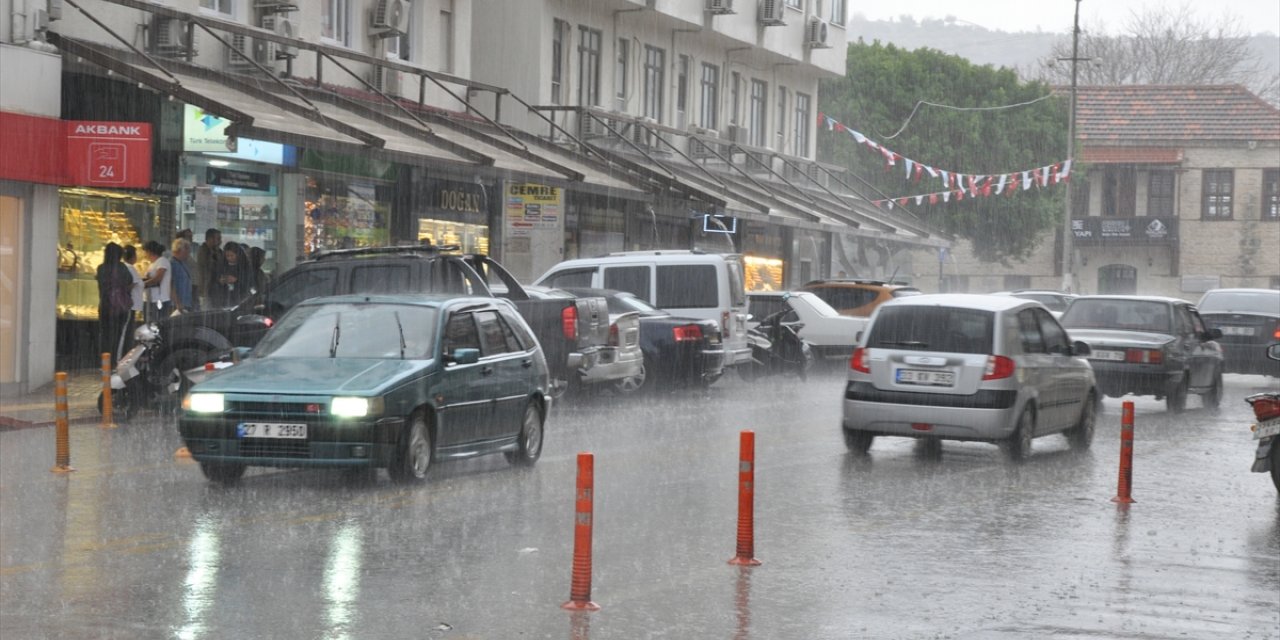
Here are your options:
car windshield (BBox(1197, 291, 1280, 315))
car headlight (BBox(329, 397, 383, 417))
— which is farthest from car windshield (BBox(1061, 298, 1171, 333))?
car headlight (BBox(329, 397, 383, 417))

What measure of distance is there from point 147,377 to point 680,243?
25.0m

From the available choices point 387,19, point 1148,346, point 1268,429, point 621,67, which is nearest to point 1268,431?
point 1268,429

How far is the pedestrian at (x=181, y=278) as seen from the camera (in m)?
22.7

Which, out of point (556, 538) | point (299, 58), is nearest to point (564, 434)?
point (556, 538)

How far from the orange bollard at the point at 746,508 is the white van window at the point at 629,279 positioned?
15.5 metres

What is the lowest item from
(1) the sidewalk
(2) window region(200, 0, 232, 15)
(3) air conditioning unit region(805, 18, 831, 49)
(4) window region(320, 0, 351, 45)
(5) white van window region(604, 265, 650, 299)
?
(1) the sidewalk

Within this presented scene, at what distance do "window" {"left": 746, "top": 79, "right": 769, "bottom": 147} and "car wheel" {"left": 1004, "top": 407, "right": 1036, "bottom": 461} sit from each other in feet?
106

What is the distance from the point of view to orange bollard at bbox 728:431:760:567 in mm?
9766

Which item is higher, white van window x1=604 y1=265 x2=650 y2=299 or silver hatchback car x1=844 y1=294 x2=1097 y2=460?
white van window x1=604 y1=265 x2=650 y2=299

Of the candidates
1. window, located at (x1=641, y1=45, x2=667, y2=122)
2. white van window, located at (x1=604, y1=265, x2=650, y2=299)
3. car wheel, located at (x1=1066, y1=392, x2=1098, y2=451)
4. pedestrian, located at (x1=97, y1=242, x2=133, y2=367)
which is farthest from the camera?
window, located at (x1=641, y1=45, x2=667, y2=122)

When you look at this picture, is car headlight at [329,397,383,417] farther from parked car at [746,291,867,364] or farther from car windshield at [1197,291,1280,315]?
car windshield at [1197,291,1280,315]

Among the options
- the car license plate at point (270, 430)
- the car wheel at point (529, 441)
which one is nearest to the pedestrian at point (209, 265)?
the car wheel at point (529, 441)

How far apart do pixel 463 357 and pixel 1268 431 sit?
19.8 feet

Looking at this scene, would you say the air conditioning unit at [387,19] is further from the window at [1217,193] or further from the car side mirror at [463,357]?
the window at [1217,193]
